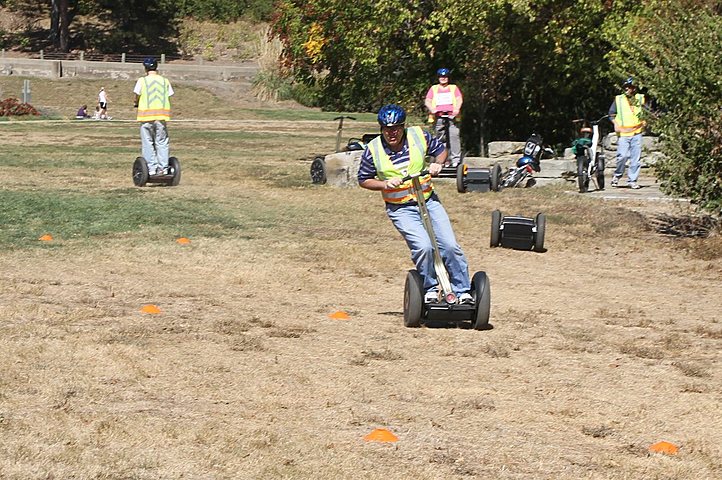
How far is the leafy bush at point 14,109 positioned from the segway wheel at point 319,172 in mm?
27302

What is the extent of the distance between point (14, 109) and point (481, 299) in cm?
3939

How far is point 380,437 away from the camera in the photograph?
6855 mm

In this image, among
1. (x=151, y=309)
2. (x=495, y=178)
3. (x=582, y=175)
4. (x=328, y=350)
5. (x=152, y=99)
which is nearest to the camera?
(x=328, y=350)

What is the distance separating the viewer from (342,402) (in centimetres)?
766

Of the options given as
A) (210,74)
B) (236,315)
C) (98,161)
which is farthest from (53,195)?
(210,74)

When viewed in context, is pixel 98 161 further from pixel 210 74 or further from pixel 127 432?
pixel 210 74

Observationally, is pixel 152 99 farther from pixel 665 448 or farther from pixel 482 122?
pixel 665 448

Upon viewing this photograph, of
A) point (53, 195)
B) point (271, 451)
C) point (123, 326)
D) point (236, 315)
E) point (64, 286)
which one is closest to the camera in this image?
point (271, 451)

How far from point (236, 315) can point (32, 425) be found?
3678 millimetres

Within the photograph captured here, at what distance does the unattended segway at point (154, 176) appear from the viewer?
19.8 m

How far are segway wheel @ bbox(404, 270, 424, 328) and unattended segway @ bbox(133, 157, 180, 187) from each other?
34.6 ft

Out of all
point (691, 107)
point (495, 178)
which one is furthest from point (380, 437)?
point (495, 178)

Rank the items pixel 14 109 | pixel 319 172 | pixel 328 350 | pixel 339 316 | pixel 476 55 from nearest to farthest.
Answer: pixel 328 350
pixel 339 316
pixel 319 172
pixel 476 55
pixel 14 109

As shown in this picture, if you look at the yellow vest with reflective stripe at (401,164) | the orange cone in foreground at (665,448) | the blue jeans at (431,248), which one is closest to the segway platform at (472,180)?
the yellow vest with reflective stripe at (401,164)
